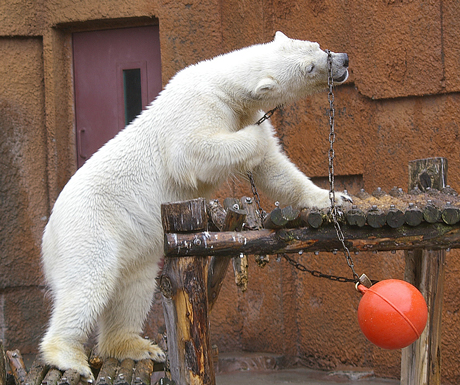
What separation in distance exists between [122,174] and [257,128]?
2.54ft

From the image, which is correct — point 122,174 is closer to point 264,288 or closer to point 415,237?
point 415,237

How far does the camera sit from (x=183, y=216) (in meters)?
2.28

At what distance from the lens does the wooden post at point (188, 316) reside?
2344mm

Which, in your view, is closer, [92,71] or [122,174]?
[122,174]

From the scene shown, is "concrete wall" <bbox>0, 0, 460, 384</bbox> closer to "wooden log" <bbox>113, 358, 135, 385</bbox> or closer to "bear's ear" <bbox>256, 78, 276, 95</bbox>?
"bear's ear" <bbox>256, 78, 276, 95</bbox>

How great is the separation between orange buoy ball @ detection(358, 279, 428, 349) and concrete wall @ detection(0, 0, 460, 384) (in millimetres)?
2019

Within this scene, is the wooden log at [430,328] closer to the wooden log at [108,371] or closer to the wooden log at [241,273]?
the wooden log at [241,273]

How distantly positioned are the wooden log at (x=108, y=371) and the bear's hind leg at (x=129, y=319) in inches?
2.7

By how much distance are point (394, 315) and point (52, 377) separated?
5.33 feet

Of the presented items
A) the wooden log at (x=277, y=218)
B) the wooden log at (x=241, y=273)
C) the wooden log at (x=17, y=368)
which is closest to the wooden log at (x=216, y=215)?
the wooden log at (x=241, y=273)

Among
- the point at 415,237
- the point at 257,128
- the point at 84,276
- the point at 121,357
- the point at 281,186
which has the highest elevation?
the point at 257,128

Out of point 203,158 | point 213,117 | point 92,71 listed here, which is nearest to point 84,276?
point 203,158

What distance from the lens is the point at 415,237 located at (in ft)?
7.54

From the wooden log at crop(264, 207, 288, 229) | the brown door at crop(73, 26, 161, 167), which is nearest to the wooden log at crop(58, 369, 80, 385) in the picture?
the wooden log at crop(264, 207, 288, 229)
